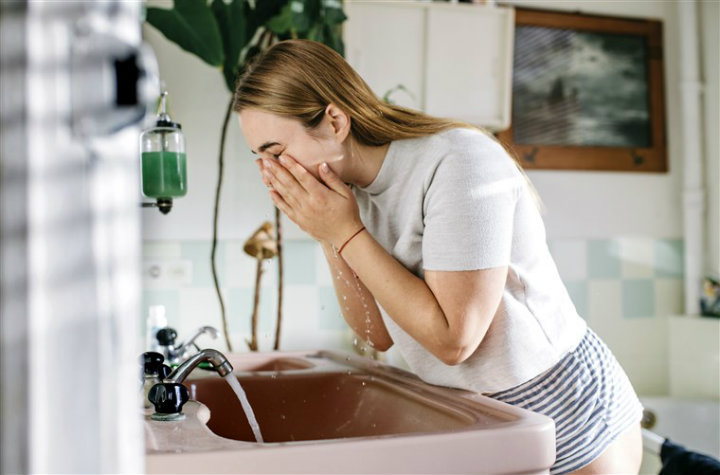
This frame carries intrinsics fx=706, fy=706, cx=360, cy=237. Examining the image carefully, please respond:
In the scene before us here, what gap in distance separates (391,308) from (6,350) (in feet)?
2.59

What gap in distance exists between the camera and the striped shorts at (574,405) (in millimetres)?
954

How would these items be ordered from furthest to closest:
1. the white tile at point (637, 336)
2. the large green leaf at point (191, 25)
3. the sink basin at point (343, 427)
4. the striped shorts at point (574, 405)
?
the white tile at point (637, 336) < the large green leaf at point (191, 25) < the striped shorts at point (574, 405) < the sink basin at point (343, 427)

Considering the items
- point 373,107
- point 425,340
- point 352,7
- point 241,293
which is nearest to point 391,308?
point 425,340

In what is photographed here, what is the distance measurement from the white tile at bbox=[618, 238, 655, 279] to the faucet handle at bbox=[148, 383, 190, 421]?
2.13m

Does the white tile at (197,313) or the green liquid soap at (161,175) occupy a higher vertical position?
the green liquid soap at (161,175)

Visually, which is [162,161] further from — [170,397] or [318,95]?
[170,397]

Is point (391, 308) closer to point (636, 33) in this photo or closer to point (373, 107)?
point (373, 107)

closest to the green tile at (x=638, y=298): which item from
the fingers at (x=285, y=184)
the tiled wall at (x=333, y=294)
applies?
the tiled wall at (x=333, y=294)

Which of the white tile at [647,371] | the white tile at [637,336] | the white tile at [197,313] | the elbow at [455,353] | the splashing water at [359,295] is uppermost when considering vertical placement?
the splashing water at [359,295]

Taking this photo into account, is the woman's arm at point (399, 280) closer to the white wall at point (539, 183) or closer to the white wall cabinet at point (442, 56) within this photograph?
the white wall at point (539, 183)

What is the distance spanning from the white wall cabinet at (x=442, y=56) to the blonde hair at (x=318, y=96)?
1285 millimetres

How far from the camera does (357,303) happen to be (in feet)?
3.81

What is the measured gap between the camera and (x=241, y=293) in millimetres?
2268

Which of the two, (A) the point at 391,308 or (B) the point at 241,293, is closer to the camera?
(A) the point at 391,308
